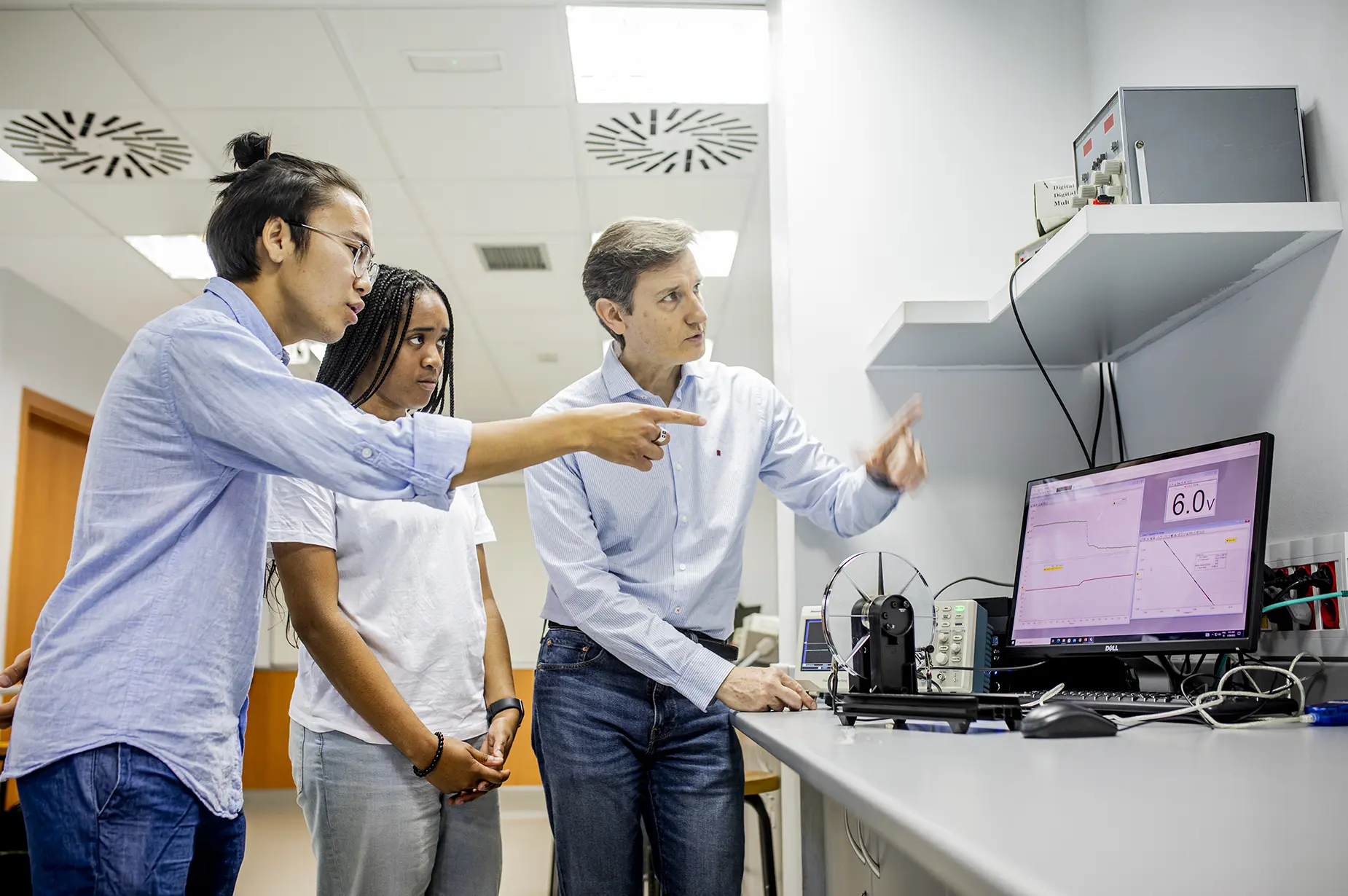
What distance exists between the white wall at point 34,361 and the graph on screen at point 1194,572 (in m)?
4.85

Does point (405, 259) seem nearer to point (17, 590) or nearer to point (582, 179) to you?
point (582, 179)

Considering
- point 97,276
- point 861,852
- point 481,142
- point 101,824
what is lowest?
point 861,852

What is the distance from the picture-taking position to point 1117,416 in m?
2.08

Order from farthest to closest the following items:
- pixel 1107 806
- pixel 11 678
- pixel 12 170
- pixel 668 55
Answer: pixel 12 170, pixel 668 55, pixel 11 678, pixel 1107 806

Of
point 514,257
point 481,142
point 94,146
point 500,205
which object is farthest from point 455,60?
point 514,257

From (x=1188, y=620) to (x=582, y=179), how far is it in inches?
120

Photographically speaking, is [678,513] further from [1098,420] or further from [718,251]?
[718,251]

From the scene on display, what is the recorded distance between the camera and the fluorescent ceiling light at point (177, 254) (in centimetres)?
443

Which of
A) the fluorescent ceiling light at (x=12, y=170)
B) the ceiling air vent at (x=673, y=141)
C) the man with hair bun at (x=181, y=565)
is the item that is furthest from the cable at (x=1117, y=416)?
the fluorescent ceiling light at (x=12, y=170)

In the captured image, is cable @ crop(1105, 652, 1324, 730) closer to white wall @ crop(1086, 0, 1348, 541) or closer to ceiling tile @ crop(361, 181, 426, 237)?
white wall @ crop(1086, 0, 1348, 541)

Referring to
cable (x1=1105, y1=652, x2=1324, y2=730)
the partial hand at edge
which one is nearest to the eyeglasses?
the partial hand at edge

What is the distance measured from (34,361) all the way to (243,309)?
4598 millimetres

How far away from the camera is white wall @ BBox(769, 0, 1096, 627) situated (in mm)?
2102

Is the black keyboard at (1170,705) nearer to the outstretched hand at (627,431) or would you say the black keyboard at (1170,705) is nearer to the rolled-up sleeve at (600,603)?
the rolled-up sleeve at (600,603)
